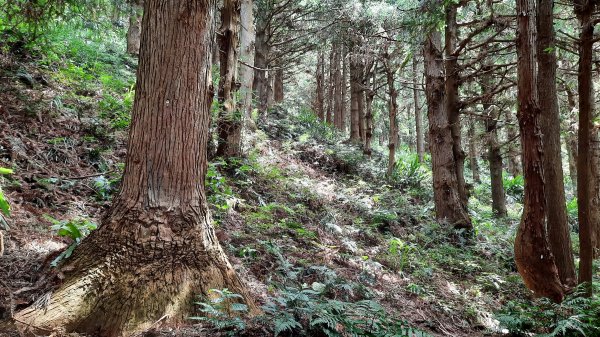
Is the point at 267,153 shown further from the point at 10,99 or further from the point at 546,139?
the point at 546,139

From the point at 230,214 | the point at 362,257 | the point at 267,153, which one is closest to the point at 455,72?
the point at 267,153

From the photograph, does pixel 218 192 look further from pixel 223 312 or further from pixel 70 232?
pixel 223 312

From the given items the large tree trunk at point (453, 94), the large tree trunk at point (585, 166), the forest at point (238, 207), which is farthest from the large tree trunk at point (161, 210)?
the large tree trunk at point (453, 94)

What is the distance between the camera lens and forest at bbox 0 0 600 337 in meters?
2.93

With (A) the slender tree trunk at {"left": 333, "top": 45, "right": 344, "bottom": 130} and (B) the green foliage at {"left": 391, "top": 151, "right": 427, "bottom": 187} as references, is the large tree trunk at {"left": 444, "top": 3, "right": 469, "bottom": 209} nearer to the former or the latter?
(B) the green foliage at {"left": 391, "top": 151, "right": 427, "bottom": 187}

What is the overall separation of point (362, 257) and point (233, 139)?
356 cm

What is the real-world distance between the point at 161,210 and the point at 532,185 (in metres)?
4.34

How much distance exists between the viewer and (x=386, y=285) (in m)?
5.57

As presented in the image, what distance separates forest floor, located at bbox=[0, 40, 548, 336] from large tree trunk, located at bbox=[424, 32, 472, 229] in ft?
1.87

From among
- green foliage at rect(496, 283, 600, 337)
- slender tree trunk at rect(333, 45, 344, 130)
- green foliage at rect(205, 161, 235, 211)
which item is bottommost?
green foliage at rect(496, 283, 600, 337)

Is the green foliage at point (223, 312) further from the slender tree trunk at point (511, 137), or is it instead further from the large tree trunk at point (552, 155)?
the slender tree trunk at point (511, 137)

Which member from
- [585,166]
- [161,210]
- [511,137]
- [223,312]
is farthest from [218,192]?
[511,137]

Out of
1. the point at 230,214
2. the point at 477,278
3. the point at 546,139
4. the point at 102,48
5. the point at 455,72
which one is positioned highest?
A: the point at 102,48

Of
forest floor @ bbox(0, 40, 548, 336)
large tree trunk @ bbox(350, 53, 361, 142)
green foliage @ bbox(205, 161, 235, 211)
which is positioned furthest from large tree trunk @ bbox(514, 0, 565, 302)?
large tree trunk @ bbox(350, 53, 361, 142)
